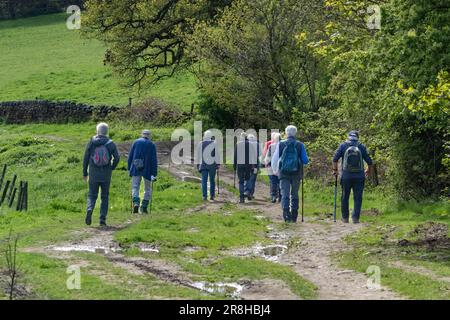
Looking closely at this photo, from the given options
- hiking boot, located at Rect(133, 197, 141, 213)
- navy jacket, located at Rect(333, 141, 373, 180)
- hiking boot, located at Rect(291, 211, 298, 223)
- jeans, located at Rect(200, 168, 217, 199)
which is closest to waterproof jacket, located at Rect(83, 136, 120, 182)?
hiking boot, located at Rect(133, 197, 141, 213)

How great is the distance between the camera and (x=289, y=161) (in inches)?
766

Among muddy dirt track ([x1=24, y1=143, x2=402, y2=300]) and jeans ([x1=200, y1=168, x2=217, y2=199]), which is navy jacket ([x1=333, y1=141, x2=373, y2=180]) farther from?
jeans ([x1=200, y1=168, x2=217, y2=199])

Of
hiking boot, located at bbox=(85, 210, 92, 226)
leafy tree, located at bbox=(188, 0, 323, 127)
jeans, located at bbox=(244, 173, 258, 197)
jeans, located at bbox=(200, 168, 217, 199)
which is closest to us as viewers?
hiking boot, located at bbox=(85, 210, 92, 226)

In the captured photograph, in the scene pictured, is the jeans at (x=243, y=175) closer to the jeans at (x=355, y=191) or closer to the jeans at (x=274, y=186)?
the jeans at (x=274, y=186)

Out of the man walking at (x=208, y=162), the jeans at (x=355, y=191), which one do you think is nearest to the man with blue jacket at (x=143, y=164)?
the man walking at (x=208, y=162)

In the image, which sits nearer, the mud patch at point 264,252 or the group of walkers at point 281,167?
the mud patch at point 264,252

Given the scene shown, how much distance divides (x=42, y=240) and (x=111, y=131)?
25.7 m

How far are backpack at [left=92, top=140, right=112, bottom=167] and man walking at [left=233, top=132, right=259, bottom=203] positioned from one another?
5.92 metres

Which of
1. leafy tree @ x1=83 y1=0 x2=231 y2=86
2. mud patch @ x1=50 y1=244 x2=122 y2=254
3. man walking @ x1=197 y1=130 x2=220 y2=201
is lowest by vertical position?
mud patch @ x1=50 y1=244 x2=122 y2=254

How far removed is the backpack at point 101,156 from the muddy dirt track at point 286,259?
1312 mm

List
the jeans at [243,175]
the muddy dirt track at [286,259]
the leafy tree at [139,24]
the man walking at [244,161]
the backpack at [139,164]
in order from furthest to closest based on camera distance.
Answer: the leafy tree at [139,24], the man walking at [244,161], the jeans at [243,175], the backpack at [139,164], the muddy dirt track at [286,259]

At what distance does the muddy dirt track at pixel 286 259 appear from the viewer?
12.8 meters

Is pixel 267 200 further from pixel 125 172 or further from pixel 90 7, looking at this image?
pixel 90 7

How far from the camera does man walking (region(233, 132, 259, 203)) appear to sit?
80.0ft
